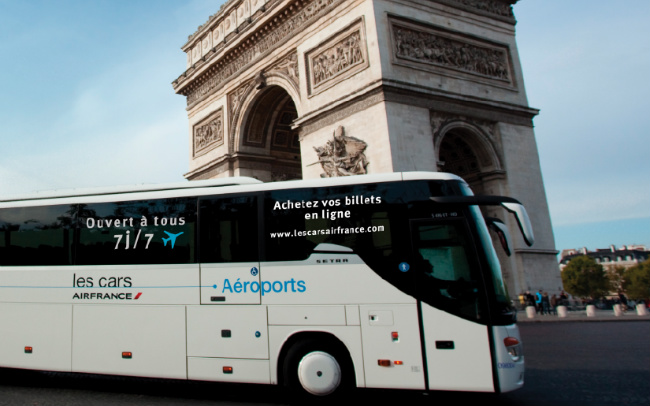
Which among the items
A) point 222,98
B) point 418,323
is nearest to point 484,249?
point 418,323

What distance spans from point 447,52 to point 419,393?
14.2 m

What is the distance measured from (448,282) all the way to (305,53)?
15605 millimetres

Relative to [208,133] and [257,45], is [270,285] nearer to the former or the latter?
[257,45]

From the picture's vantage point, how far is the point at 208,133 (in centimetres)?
2497

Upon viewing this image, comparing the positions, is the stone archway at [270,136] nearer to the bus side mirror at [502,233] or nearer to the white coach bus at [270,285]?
the white coach bus at [270,285]

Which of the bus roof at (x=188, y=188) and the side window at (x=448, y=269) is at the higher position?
the bus roof at (x=188, y=188)

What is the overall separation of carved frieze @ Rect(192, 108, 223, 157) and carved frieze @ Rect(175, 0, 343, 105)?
137cm

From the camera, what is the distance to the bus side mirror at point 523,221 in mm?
4477

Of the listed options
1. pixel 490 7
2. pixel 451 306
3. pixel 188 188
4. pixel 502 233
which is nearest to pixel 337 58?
pixel 490 7

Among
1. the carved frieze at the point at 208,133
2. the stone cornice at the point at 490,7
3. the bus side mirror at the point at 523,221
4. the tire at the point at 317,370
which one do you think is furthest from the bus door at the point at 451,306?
the carved frieze at the point at 208,133

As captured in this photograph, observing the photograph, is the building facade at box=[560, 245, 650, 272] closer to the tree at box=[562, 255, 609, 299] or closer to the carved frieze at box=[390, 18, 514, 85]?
the tree at box=[562, 255, 609, 299]

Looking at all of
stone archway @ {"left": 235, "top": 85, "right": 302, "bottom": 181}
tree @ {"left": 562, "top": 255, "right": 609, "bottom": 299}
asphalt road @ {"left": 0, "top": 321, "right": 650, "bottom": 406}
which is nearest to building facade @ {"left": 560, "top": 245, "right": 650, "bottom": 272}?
tree @ {"left": 562, "top": 255, "right": 609, "bottom": 299}

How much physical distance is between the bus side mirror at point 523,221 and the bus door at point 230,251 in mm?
2520

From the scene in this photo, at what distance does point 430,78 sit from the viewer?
1661 cm
